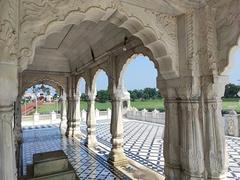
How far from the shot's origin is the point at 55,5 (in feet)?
6.71

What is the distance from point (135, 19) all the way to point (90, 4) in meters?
0.53

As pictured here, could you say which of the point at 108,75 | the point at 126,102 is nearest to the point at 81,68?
the point at 108,75

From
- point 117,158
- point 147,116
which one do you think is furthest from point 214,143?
point 147,116

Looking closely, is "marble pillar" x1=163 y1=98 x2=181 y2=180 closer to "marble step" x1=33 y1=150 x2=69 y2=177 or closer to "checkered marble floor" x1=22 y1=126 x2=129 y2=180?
"marble step" x1=33 y1=150 x2=69 y2=177

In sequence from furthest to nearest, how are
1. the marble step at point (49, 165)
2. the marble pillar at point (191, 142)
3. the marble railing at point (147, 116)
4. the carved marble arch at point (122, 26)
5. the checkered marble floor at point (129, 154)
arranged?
1. the marble railing at point (147, 116)
2. the checkered marble floor at point (129, 154)
3. the marble step at point (49, 165)
4. the marble pillar at point (191, 142)
5. the carved marble arch at point (122, 26)

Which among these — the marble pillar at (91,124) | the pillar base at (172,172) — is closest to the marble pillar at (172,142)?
the pillar base at (172,172)

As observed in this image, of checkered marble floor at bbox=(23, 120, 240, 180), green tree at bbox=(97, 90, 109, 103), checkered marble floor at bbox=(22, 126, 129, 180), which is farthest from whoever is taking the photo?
green tree at bbox=(97, 90, 109, 103)

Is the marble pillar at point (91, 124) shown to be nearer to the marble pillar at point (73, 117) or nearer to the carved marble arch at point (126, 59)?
the marble pillar at point (73, 117)

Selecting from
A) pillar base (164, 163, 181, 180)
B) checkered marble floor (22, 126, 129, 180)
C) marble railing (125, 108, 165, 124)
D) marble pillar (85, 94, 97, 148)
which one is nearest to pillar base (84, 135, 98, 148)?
marble pillar (85, 94, 97, 148)

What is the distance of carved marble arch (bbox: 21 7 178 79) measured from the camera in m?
2.00

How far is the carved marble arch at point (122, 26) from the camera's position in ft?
6.57

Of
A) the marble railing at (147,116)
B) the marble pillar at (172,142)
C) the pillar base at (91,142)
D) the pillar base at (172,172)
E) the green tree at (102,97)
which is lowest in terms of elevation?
the pillar base at (91,142)

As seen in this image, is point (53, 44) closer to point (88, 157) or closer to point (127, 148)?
point (88, 157)

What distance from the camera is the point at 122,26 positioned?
8.53ft
